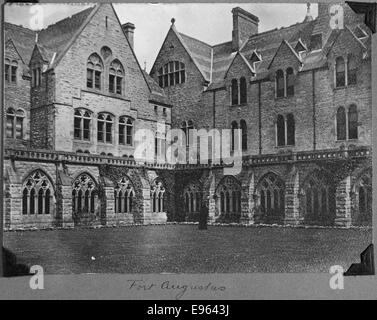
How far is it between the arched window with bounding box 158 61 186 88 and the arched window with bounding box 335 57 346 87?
4.10m

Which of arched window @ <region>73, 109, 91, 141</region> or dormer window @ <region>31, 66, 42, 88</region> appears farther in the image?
arched window @ <region>73, 109, 91, 141</region>

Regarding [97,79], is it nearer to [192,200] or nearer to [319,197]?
[192,200]

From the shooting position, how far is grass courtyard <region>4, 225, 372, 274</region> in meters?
11.3

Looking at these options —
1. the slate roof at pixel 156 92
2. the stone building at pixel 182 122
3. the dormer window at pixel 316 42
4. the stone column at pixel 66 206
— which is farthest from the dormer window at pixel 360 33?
the stone column at pixel 66 206

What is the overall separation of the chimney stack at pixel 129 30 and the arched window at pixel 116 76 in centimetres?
106

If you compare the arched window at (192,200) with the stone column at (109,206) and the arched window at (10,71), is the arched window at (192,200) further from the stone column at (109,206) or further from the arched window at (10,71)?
the arched window at (10,71)

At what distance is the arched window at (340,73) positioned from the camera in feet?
41.0

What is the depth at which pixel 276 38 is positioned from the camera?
12820mm

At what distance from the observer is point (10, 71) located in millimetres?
11781

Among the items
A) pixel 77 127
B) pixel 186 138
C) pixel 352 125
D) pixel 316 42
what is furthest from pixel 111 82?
pixel 352 125

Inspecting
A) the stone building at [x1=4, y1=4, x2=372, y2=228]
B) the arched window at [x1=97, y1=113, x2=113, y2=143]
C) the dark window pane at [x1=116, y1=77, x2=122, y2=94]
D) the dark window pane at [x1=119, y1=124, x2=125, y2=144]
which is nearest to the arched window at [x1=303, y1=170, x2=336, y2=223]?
the stone building at [x1=4, y1=4, x2=372, y2=228]

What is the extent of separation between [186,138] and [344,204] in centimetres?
413

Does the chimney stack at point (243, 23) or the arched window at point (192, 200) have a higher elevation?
the chimney stack at point (243, 23)

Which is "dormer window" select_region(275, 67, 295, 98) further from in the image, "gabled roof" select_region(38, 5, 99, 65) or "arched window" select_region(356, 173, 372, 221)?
"gabled roof" select_region(38, 5, 99, 65)
